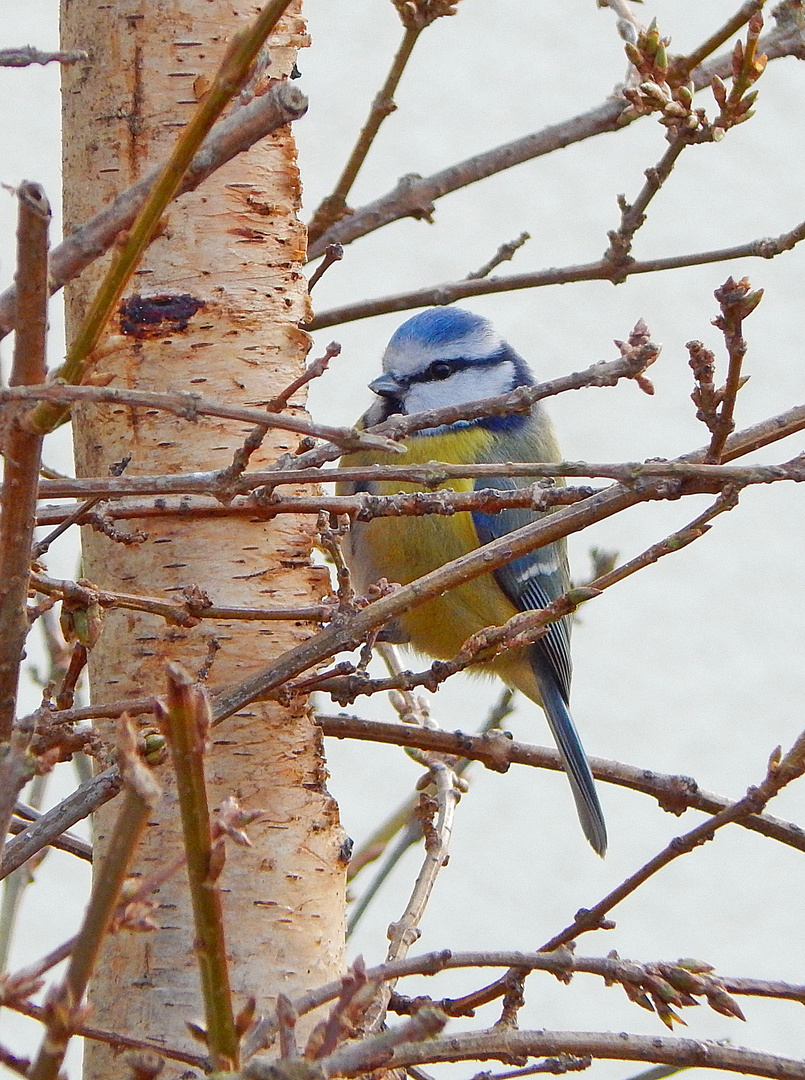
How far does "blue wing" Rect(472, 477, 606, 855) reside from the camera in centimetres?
148

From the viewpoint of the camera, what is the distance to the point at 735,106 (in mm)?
809

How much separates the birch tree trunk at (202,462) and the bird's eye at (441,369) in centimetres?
63

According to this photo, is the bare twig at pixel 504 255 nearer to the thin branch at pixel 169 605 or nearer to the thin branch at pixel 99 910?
the thin branch at pixel 169 605

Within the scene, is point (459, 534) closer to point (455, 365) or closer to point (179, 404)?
point (455, 365)

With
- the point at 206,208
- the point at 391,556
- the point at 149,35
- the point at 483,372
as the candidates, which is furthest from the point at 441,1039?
the point at 483,372

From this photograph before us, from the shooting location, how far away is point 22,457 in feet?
1.48

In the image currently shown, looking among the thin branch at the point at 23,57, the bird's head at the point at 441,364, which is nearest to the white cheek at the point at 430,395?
the bird's head at the point at 441,364

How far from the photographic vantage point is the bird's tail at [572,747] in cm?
133

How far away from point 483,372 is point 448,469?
107 cm

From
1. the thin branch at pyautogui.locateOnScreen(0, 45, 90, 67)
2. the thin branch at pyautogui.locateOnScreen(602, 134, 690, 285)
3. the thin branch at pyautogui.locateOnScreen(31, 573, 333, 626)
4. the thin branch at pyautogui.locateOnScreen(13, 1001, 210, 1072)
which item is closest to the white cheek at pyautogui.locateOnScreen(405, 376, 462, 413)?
the thin branch at pyautogui.locateOnScreen(602, 134, 690, 285)

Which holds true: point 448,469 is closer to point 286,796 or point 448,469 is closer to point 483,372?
point 286,796

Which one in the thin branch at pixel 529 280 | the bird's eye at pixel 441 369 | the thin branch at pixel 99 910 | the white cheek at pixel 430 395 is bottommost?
the thin branch at pixel 99 910

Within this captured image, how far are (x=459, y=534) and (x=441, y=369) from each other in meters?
0.21

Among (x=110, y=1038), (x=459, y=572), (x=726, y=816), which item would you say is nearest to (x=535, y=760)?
(x=726, y=816)
